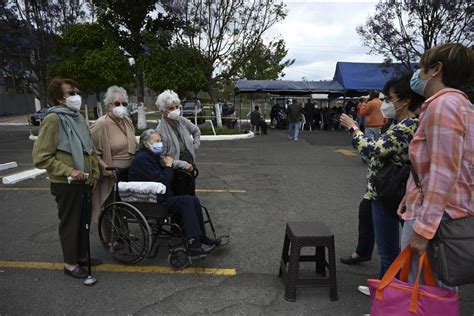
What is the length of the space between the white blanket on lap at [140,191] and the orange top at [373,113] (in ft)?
20.0

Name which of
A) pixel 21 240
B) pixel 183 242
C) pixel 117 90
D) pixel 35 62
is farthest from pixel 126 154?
pixel 35 62

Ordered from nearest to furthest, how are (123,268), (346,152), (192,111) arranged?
(123,268)
(346,152)
(192,111)

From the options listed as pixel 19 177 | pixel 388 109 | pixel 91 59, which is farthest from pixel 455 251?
pixel 91 59

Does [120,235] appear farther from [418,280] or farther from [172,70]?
[172,70]

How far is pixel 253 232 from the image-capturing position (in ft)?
14.7

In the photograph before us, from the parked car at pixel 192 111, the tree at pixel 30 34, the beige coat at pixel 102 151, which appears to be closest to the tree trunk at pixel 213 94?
the parked car at pixel 192 111

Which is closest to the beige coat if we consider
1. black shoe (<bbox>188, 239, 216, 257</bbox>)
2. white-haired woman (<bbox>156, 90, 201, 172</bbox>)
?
white-haired woman (<bbox>156, 90, 201, 172</bbox>)

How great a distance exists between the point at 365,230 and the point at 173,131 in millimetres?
2213

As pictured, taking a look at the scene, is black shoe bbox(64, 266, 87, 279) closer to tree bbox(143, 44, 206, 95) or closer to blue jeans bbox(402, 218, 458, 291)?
Answer: blue jeans bbox(402, 218, 458, 291)

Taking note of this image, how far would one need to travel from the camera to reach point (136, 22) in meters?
15.4

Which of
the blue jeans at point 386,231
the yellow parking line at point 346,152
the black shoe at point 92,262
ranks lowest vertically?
the yellow parking line at point 346,152

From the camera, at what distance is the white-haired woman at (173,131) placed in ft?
12.8

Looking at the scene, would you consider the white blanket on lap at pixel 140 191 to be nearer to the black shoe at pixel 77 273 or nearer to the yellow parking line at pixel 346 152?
the black shoe at pixel 77 273

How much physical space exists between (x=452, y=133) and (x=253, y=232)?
121 inches
